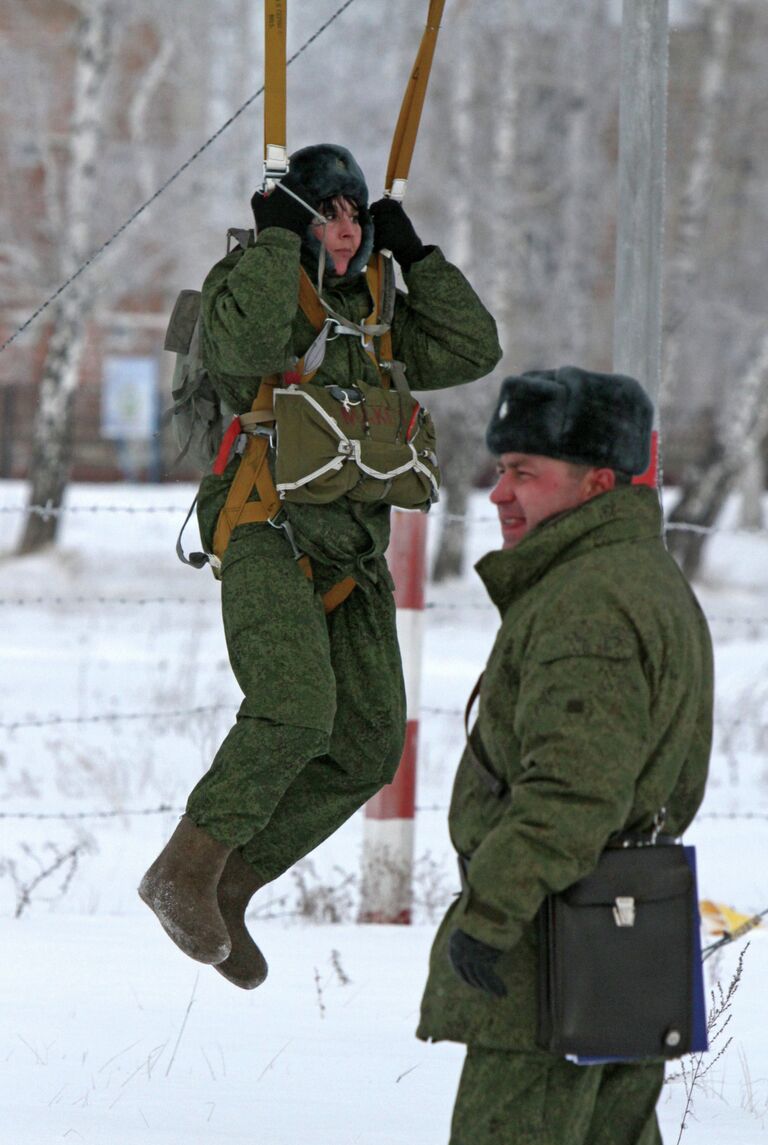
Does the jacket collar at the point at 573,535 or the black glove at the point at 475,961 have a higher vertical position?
the jacket collar at the point at 573,535

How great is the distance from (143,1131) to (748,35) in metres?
20.2

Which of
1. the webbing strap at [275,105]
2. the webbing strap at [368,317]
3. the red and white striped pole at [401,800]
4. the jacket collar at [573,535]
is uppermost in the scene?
the webbing strap at [275,105]

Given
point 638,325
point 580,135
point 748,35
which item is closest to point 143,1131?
point 638,325

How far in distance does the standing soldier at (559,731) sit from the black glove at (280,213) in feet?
3.61

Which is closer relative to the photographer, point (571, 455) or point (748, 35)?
point (571, 455)

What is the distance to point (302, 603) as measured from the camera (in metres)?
3.63

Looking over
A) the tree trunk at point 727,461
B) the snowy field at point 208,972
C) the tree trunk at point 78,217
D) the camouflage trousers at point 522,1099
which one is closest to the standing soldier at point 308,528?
the snowy field at point 208,972

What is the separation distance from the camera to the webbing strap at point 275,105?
141 inches

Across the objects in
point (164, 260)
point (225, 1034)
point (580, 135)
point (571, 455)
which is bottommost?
point (225, 1034)

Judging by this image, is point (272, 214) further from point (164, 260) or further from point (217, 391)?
point (164, 260)

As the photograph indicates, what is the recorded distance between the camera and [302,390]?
3639 mm

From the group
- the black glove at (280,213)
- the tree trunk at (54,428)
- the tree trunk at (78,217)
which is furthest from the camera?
the tree trunk at (54,428)

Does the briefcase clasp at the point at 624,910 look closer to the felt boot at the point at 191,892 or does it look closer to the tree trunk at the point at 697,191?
the felt boot at the point at 191,892

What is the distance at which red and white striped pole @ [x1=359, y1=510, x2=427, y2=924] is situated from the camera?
5863 millimetres
